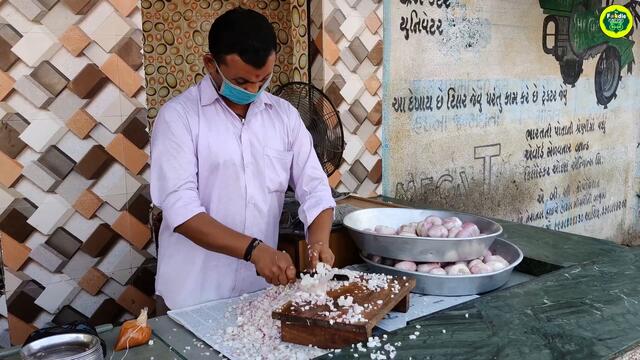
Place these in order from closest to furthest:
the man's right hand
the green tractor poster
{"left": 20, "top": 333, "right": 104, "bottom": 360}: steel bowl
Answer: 1. {"left": 20, "top": 333, "right": 104, "bottom": 360}: steel bowl
2. the man's right hand
3. the green tractor poster

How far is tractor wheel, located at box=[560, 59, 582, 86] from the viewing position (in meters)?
5.68

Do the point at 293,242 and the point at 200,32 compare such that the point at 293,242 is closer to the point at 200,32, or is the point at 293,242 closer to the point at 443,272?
the point at 443,272

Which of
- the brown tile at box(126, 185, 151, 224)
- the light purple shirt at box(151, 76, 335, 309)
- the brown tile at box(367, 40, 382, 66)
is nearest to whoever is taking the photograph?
the light purple shirt at box(151, 76, 335, 309)

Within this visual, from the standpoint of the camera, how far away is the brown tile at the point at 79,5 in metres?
2.57

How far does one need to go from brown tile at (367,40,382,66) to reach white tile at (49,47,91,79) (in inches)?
70.8

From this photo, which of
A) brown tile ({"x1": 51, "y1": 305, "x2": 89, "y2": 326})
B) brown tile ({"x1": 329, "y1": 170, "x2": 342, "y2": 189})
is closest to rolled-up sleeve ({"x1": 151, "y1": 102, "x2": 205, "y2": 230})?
brown tile ({"x1": 51, "y1": 305, "x2": 89, "y2": 326})

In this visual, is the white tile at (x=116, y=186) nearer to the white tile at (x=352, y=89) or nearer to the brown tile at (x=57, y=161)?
the brown tile at (x=57, y=161)

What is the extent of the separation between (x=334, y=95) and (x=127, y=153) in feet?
4.41

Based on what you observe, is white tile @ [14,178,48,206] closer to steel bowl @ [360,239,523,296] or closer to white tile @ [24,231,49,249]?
white tile @ [24,231,49,249]

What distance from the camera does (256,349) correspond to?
4.95ft

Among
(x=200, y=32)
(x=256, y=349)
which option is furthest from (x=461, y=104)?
(x=256, y=349)

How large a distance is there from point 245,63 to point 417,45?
8.46 feet

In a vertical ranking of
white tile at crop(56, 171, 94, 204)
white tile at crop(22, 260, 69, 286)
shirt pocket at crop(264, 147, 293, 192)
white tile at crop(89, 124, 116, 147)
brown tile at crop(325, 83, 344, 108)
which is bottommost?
white tile at crop(22, 260, 69, 286)

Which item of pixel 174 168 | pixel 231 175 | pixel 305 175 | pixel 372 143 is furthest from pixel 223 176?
pixel 372 143
